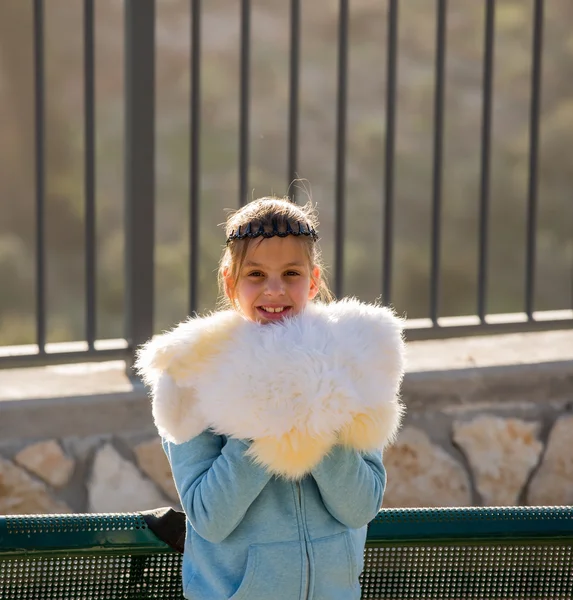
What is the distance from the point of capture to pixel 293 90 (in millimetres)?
3559

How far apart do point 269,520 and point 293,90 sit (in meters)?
2.10

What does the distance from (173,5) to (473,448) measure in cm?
183

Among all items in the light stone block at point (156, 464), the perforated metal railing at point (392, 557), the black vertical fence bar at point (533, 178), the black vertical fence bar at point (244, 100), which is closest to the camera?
the perforated metal railing at point (392, 557)

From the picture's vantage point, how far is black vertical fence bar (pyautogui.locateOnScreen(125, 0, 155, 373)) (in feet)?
Answer: 11.0

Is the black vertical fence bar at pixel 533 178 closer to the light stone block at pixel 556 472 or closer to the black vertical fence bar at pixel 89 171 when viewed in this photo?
the light stone block at pixel 556 472

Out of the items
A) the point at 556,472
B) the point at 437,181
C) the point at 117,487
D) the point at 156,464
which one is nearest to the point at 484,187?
the point at 437,181

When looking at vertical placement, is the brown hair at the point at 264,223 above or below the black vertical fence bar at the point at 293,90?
below

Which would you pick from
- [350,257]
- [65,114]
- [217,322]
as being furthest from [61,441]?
[65,114]

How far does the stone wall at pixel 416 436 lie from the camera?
3285 millimetres

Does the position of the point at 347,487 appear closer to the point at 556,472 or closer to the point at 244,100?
the point at 244,100

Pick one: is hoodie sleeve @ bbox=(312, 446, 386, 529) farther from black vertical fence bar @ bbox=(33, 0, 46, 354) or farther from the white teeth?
black vertical fence bar @ bbox=(33, 0, 46, 354)

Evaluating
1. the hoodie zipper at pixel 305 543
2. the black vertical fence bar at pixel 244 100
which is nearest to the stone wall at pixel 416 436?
the black vertical fence bar at pixel 244 100

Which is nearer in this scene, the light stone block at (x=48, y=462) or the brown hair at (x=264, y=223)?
the brown hair at (x=264, y=223)

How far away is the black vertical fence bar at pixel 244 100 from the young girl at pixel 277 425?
175 centimetres
